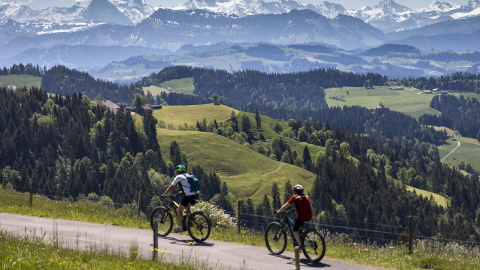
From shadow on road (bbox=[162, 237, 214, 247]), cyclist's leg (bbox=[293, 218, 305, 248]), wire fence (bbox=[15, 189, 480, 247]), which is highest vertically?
cyclist's leg (bbox=[293, 218, 305, 248])

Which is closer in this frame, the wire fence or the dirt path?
the dirt path

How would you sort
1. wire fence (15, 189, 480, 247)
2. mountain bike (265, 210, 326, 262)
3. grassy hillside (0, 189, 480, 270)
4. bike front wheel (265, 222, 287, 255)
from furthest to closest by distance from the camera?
1. wire fence (15, 189, 480, 247)
2. bike front wheel (265, 222, 287, 255)
3. mountain bike (265, 210, 326, 262)
4. grassy hillside (0, 189, 480, 270)

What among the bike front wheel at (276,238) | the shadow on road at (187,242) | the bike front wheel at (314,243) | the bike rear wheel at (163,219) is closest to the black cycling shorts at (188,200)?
the bike rear wheel at (163,219)

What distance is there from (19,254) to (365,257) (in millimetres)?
16196

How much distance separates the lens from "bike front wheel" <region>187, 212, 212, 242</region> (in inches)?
1195

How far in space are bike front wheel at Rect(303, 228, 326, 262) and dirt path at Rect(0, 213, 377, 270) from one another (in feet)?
1.24

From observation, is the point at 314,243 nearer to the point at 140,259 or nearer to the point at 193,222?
the point at 193,222

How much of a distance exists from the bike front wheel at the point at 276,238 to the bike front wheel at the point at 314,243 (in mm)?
1429

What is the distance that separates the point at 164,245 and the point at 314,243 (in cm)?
765

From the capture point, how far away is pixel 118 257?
24.6 metres

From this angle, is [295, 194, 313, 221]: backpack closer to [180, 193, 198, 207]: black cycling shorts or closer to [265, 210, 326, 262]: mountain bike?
[265, 210, 326, 262]: mountain bike

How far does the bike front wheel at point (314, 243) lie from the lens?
26.9 metres

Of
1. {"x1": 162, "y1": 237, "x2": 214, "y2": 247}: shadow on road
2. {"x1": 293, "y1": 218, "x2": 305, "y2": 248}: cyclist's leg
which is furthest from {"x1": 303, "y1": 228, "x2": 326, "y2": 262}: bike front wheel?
{"x1": 162, "y1": 237, "x2": 214, "y2": 247}: shadow on road

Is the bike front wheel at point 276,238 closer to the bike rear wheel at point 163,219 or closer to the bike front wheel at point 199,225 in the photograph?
the bike front wheel at point 199,225
